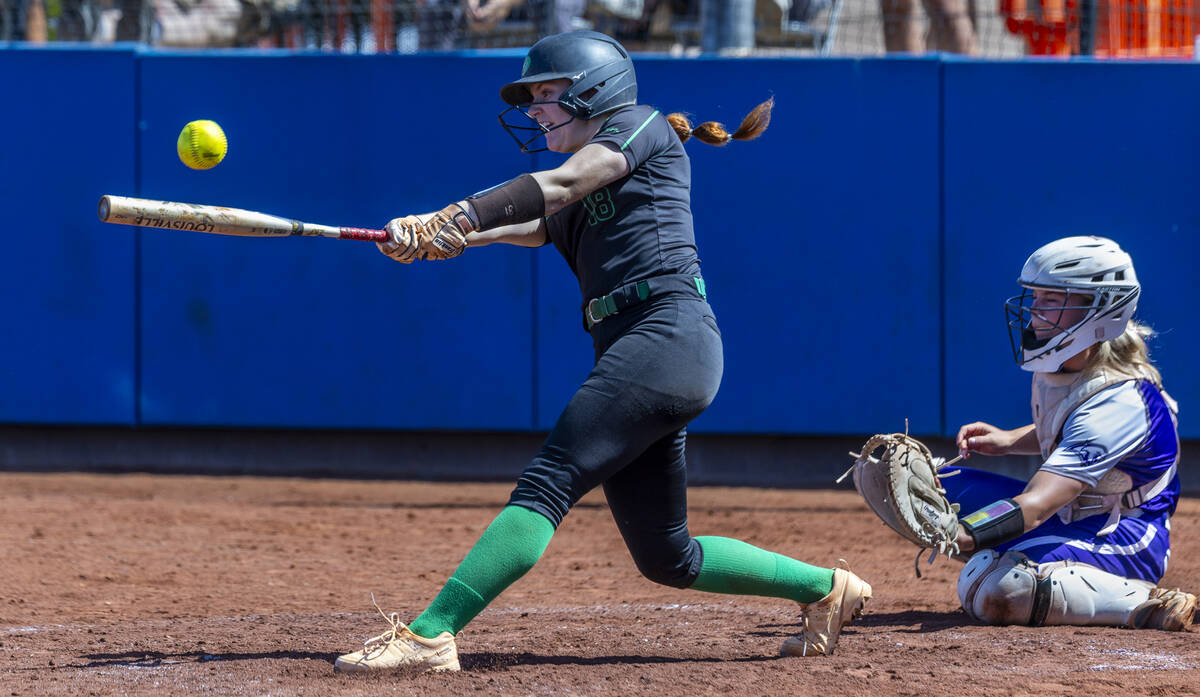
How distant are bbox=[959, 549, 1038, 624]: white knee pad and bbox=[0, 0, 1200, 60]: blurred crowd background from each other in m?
4.44

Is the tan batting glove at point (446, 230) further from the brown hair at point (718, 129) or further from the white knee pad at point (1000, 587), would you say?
the white knee pad at point (1000, 587)

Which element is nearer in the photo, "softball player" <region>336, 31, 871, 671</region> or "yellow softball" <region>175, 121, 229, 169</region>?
"softball player" <region>336, 31, 871, 671</region>

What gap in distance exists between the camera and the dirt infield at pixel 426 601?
3473mm

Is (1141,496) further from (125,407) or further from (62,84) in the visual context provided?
(62,84)

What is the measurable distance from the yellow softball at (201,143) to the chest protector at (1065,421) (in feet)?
9.02

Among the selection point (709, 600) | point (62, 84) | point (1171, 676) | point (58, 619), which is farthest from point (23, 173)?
point (1171, 676)

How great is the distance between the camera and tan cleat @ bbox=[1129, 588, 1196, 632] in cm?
409

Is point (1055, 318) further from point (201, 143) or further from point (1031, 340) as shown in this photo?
point (201, 143)

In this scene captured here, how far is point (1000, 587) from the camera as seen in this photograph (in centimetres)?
414

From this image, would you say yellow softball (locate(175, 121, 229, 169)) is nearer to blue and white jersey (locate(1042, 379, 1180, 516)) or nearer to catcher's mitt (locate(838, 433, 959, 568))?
catcher's mitt (locate(838, 433, 959, 568))

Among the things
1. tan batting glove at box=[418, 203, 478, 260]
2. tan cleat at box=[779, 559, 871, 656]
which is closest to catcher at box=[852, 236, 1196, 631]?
tan cleat at box=[779, 559, 871, 656]

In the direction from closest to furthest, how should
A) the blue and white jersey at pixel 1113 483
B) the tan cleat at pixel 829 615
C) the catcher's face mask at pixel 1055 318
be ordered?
the tan cleat at pixel 829 615, the blue and white jersey at pixel 1113 483, the catcher's face mask at pixel 1055 318

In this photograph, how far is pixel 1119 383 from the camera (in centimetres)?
404

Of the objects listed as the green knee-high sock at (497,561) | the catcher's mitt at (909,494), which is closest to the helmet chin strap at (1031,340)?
the catcher's mitt at (909,494)
